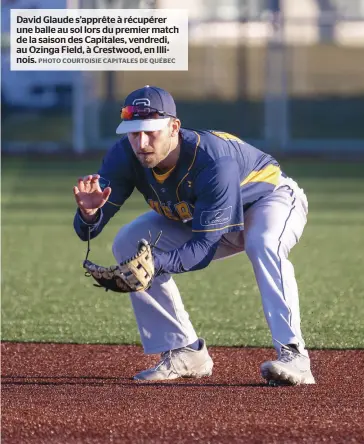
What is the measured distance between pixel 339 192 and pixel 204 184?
11.4m

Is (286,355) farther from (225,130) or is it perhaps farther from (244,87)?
(244,87)

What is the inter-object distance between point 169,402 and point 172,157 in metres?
1.22

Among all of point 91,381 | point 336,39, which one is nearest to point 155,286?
point 91,381

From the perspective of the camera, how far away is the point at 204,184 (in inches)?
208

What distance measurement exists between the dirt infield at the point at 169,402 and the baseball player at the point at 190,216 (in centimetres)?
21

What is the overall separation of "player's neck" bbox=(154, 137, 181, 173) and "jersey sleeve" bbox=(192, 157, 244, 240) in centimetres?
17

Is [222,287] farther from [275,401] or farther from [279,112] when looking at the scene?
[279,112]

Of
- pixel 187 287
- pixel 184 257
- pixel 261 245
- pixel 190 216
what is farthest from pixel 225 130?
pixel 184 257

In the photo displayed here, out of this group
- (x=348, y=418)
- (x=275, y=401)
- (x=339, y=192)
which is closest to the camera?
(x=348, y=418)

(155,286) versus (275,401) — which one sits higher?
(155,286)

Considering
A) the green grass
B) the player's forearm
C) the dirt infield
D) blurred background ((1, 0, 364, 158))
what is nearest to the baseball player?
the player's forearm

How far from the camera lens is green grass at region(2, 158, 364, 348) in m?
7.29

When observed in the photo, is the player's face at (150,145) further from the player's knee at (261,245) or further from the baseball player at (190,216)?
the player's knee at (261,245)

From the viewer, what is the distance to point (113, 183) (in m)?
5.70
